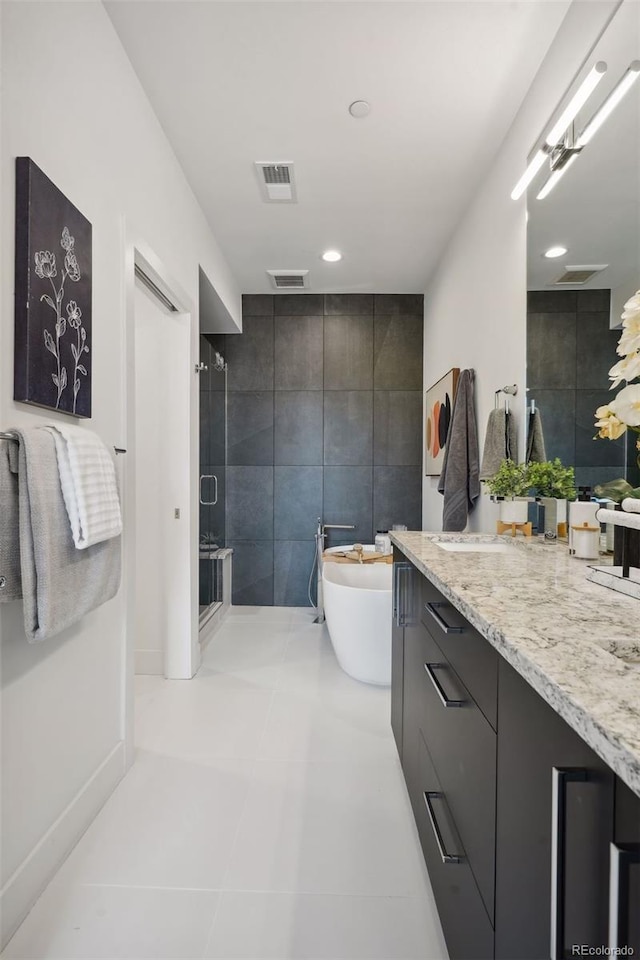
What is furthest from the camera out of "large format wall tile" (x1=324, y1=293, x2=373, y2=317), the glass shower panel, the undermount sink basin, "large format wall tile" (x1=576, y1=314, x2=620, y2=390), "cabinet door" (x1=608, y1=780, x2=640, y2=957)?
"large format wall tile" (x1=324, y1=293, x2=373, y2=317)

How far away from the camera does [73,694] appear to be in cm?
149

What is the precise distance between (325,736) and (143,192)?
2.44 meters

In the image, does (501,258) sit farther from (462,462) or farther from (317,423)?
(317,423)

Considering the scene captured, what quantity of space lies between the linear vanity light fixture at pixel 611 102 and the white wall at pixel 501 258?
0.23 meters

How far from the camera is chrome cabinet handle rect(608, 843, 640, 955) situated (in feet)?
1.43

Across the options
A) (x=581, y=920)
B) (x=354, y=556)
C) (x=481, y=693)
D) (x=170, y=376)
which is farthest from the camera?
(x=354, y=556)

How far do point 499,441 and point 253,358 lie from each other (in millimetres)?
2621

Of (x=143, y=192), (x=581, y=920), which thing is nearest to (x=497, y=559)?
(x=581, y=920)

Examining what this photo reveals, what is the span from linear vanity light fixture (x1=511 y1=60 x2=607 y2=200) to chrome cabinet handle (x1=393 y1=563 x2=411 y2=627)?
146 centimetres

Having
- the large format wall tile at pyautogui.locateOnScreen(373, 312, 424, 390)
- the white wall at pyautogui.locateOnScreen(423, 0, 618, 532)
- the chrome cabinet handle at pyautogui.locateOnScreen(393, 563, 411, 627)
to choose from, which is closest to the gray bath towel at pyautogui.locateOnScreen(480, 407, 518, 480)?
the white wall at pyautogui.locateOnScreen(423, 0, 618, 532)

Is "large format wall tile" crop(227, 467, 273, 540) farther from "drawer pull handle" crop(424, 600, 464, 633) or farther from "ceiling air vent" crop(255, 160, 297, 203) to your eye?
"drawer pull handle" crop(424, 600, 464, 633)

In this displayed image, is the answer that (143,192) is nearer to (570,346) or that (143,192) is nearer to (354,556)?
(570,346)

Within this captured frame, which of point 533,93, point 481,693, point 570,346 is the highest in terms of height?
point 533,93

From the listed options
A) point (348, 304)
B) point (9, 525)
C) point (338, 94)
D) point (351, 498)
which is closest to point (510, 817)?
point (9, 525)
